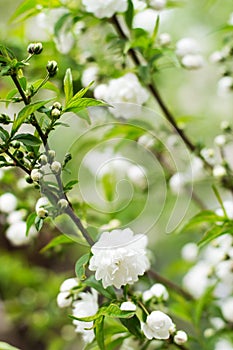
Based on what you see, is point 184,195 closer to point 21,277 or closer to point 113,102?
point 113,102

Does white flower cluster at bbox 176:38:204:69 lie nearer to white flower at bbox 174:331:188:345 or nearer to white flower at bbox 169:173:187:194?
white flower at bbox 169:173:187:194

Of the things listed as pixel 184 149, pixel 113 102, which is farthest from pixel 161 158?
pixel 113 102

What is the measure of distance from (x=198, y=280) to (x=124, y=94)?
378 millimetres

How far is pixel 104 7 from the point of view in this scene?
2.37ft

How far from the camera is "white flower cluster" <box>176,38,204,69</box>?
0.82m

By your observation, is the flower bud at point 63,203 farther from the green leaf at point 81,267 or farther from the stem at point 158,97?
the stem at point 158,97

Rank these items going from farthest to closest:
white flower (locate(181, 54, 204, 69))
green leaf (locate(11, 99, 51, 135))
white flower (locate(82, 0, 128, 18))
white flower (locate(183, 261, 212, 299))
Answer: white flower (locate(183, 261, 212, 299)) → white flower (locate(181, 54, 204, 69)) → white flower (locate(82, 0, 128, 18)) → green leaf (locate(11, 99, 51, 135))

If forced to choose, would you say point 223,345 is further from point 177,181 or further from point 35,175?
point 35,175

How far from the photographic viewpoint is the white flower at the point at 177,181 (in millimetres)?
873

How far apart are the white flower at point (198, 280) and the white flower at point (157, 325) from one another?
368 mm

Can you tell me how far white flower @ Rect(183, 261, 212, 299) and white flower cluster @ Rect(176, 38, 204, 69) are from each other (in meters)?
0.31

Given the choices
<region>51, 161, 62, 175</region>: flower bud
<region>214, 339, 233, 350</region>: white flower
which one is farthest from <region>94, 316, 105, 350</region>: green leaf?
<region>214, 339, 233, 350</region>: white flower

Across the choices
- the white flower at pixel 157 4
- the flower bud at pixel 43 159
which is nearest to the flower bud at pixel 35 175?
the flower bud at pixel 43 159

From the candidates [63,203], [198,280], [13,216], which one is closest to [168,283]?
[198,280]
